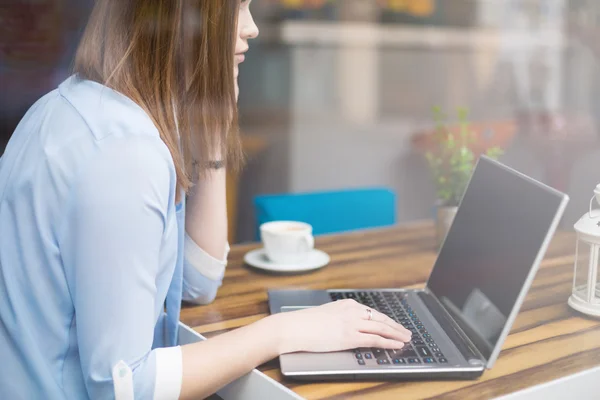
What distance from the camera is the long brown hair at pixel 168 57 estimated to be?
2.91 feet

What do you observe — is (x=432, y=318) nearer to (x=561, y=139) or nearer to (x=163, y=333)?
(x=163, y=333)

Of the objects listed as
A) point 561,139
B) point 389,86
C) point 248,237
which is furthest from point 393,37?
point 248,237

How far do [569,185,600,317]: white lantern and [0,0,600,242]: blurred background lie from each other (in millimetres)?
1836

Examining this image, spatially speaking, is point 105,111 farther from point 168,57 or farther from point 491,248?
point 491,248

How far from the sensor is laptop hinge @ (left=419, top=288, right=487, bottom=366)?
845 millimetres

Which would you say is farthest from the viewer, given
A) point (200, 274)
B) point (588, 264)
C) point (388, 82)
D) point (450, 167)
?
point (388, 82)

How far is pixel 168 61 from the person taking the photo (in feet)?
2.96

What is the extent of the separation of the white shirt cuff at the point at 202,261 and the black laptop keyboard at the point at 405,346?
0.23 metres

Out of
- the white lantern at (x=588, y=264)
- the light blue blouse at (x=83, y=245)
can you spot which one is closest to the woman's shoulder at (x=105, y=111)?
the light blue blouse at (x=83, y=245)

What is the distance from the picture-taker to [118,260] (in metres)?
0.78

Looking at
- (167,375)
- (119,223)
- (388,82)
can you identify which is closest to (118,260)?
(119,223)

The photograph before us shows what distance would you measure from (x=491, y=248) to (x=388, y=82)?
2412 millimetres

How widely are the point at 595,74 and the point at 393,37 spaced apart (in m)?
0.87

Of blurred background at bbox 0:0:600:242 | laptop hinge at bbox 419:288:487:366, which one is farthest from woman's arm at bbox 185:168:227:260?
blurred background at bbox 0:0:600:242
